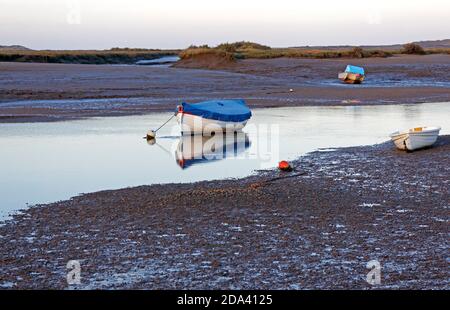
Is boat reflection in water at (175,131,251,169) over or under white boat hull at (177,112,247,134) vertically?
under

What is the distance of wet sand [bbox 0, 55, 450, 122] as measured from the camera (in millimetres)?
30314

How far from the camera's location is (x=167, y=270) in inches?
320

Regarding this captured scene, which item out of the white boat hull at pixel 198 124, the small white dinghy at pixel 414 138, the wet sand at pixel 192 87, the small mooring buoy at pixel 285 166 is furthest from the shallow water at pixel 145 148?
the wet sand at pixel 192 87

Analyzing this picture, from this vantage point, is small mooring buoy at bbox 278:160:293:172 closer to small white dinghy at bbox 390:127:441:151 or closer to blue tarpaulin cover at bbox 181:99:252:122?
small white dinghy at bbox 390:127:441:151

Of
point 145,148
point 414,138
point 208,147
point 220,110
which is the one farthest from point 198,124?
point 414,138

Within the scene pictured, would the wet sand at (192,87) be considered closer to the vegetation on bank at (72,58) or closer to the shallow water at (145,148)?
the shallow water at (145,148)

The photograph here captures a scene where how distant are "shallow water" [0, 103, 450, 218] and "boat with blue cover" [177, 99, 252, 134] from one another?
0.48m

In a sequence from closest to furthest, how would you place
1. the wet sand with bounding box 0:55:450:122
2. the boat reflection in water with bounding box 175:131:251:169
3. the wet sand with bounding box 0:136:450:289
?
1. the wet sand with bounding box 0:136:450:289
2. the boat reflection in water with bounding box 175:131:251:169
3. the wet sand with bounding box 0:55:450:122

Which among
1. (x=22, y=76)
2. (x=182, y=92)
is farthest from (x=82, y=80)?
(x=182, y=92)

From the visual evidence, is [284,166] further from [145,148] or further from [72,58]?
[72,58]

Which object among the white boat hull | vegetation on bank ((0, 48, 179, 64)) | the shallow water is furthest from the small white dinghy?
vegetation on bank ((0, 48, 179, 64))

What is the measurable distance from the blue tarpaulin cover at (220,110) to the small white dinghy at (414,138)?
18.7 ft

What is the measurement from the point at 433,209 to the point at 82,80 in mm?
34425
